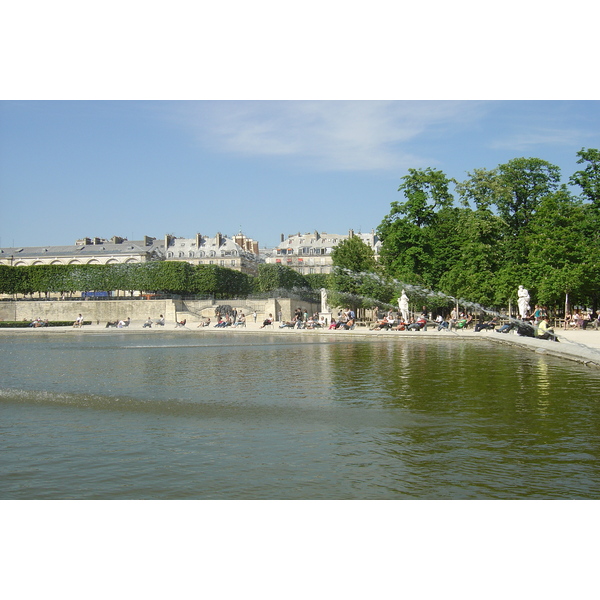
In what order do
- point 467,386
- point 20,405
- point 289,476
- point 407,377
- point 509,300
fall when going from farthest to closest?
1. point 509,300
2. point 407,377
3. point 467,386
4. point 20,405
5. point 289,476

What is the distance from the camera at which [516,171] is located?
42875 mm

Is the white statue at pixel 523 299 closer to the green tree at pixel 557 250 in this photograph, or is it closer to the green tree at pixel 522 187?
the green tree at pixel 557 250

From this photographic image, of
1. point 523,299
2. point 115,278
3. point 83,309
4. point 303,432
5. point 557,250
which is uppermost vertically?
point 557,250

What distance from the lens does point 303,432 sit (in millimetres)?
9031

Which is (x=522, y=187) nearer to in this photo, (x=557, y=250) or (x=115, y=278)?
(x=557, y=250)

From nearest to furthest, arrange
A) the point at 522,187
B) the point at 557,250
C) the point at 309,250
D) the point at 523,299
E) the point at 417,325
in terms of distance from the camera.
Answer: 1. the point at 523,299
2. the point at 557,250
3. the point at 417,325
4. the point at 522,187
5. the point at 309,250

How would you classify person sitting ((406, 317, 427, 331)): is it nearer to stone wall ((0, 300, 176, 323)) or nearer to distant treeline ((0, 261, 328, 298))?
stone wall ((0, 300, 176, 323))

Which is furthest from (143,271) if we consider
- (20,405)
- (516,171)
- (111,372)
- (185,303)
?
(20,405)

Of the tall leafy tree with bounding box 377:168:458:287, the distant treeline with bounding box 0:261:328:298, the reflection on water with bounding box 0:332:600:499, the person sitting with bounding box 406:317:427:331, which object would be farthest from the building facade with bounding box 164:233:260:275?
the reflection on water with bounding box 0:332:600:499

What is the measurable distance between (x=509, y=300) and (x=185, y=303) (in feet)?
132

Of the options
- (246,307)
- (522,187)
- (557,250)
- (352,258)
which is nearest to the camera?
(557,250)

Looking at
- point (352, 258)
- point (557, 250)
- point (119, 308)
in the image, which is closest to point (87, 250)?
point (119, 308)
